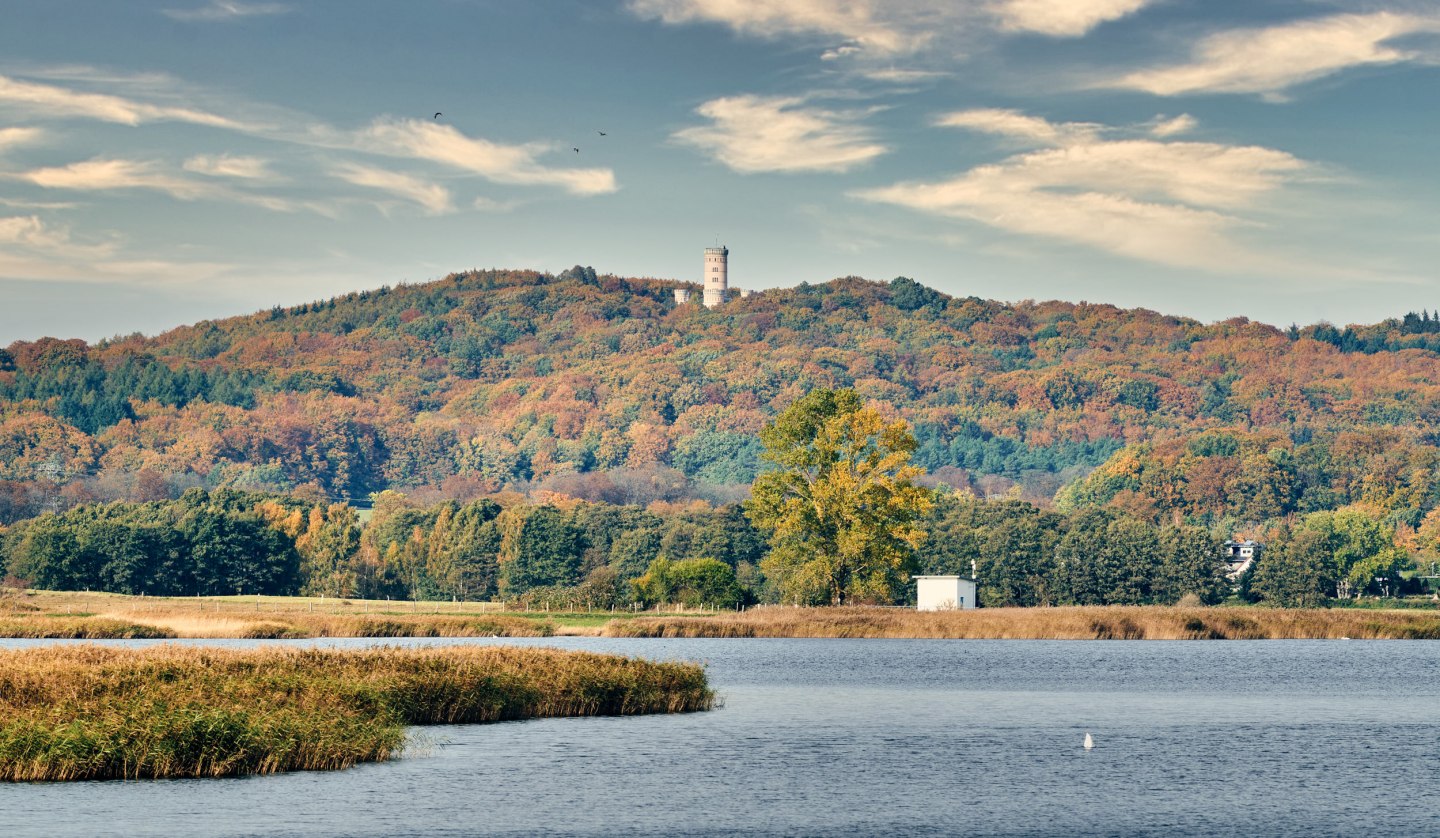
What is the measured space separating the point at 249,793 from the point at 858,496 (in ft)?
239

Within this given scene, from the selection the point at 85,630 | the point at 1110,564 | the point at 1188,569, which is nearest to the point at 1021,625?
the point at 1110,564

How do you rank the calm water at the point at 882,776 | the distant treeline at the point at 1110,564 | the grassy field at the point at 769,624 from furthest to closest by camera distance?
1. the distant treeline at the point at 1110,564
2. the grassy field at the point at 769,624
3. the calm water at the point at 882,776

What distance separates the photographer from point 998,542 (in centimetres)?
13188

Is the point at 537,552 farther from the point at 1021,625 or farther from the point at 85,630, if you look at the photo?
the point at 85,630

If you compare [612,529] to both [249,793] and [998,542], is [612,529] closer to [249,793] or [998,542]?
[998,542]

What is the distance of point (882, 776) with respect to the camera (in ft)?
133

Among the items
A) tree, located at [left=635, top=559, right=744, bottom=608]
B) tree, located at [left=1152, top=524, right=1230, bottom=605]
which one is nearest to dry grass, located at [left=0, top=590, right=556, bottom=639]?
tree, located at [left=635, top=559, right=744, bottom=608]

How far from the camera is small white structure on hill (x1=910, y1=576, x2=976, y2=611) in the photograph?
114 metres

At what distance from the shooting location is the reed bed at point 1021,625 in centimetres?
9700

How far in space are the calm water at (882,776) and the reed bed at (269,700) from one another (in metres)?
0.87

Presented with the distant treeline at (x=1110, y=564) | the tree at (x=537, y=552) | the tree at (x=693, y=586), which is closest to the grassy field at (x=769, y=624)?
the tree at (x=693, y=586)

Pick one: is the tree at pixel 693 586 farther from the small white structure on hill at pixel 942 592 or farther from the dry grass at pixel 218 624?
the dry grass at pixel 218 624

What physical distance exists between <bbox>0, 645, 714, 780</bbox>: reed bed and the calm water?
87 cm

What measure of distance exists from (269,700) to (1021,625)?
6387 centimetres
